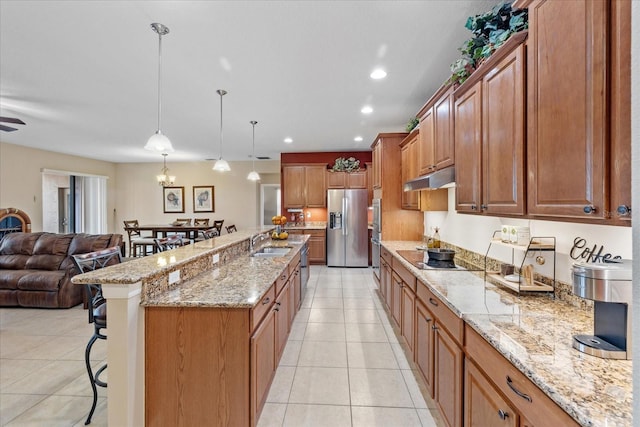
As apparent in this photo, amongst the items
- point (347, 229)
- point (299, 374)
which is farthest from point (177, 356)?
point (347, 229)

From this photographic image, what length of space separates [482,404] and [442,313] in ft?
1.78

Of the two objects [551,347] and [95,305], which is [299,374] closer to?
[95,305]

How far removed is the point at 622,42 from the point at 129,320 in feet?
7.71

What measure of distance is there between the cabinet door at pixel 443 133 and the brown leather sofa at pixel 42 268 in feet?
14.8

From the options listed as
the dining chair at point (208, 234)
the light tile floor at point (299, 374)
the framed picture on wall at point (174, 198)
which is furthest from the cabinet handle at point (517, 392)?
the framed picture on wall at point (174, 198)

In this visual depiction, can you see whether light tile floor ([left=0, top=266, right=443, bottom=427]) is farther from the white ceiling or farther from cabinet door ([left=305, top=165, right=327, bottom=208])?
cabinet door ([left=305, top=165, right=327, bottom=208])

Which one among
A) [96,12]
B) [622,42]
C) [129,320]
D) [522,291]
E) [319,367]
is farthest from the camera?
[319,367]

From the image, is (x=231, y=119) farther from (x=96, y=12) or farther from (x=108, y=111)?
(x=96, y=12)

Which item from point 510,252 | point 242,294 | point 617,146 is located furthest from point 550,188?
point 242,294

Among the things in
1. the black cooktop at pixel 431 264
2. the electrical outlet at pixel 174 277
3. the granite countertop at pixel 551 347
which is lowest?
the granite countertop at pixel 551 347

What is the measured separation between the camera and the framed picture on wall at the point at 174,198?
8922 millimetres

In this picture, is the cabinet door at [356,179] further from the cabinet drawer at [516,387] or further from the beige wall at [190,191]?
the cabinet drawer at [516,387]

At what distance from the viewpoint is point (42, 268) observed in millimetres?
4109

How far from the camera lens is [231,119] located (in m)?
4.55
